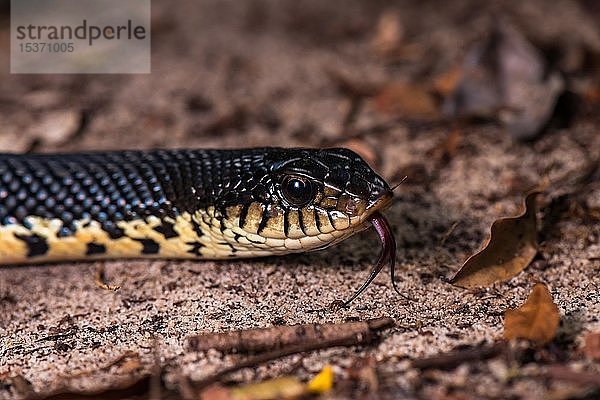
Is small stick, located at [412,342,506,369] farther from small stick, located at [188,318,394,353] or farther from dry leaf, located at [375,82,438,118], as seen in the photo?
dry leaf, located at [375,82,438,118]

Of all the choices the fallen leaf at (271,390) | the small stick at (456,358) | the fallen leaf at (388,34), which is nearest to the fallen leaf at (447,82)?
the fallen leaf at (388,34)

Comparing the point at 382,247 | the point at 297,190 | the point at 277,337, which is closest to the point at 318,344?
the point at 277,337

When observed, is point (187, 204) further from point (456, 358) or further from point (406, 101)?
point (406, 101)

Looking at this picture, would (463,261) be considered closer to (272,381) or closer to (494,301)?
(494,301)

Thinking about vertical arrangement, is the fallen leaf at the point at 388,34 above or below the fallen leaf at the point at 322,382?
above

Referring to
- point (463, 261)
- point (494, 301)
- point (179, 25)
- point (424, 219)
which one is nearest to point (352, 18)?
point (179, 25)

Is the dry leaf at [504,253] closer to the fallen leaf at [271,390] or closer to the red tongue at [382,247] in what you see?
the red tongue at [382,247]

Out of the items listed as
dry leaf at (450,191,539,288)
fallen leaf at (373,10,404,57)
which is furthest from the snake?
fallen leaf at (373,10,404,57)
